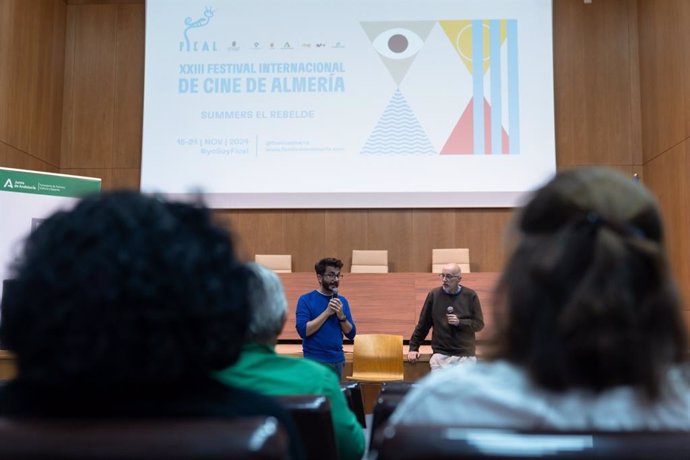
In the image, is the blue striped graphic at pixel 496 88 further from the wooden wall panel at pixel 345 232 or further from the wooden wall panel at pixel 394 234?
the wooden wall panel at pixel 345 232

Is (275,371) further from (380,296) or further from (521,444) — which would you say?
(380,296)

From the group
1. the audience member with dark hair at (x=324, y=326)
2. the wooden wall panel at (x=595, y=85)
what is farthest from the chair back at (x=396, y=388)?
the wooden wall panel at (x=595, y=85)

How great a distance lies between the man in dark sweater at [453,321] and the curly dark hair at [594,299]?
4679 mm

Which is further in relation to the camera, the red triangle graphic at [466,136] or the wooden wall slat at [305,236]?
the wooden wall slat at [305,236]

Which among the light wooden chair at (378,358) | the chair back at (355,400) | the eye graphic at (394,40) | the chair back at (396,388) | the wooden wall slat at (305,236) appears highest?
the eye graphic at (394,40)

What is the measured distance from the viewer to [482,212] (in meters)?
8.95

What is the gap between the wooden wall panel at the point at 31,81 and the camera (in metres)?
8.20

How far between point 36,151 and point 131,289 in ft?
28.9

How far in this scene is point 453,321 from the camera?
562 cm

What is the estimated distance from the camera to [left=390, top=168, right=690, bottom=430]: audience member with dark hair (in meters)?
0.96

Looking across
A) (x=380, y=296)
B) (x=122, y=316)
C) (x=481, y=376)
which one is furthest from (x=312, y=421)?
(x=380, y=296)

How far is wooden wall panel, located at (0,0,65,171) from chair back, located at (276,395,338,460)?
7725 mm

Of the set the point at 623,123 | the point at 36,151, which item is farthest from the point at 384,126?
the point at 36,151

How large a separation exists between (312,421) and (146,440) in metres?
0.64
